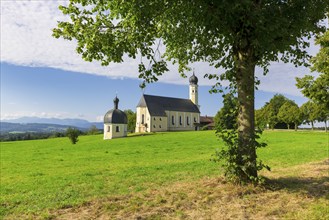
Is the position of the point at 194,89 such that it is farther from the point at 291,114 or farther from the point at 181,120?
the point at 291,114

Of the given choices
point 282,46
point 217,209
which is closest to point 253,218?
point 217,209

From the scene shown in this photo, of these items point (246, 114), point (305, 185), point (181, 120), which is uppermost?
point (181, 120)

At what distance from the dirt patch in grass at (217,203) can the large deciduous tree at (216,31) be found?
77 centimetres

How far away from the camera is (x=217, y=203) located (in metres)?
7.23

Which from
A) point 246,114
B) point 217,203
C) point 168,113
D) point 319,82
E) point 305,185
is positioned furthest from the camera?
point 168,113

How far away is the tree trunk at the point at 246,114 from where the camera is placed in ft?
27.6

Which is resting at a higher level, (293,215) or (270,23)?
(270,23)

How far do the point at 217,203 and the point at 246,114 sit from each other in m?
2.63

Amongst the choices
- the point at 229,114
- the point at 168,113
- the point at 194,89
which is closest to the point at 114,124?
the point at 168,113

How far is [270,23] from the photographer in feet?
24.9

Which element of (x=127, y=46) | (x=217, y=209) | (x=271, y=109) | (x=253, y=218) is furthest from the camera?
(x=271, y=109)

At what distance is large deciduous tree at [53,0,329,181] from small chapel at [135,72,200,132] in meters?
76.5

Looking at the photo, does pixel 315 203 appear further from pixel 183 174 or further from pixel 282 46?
pixel 183 174

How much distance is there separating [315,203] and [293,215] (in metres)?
1.10
